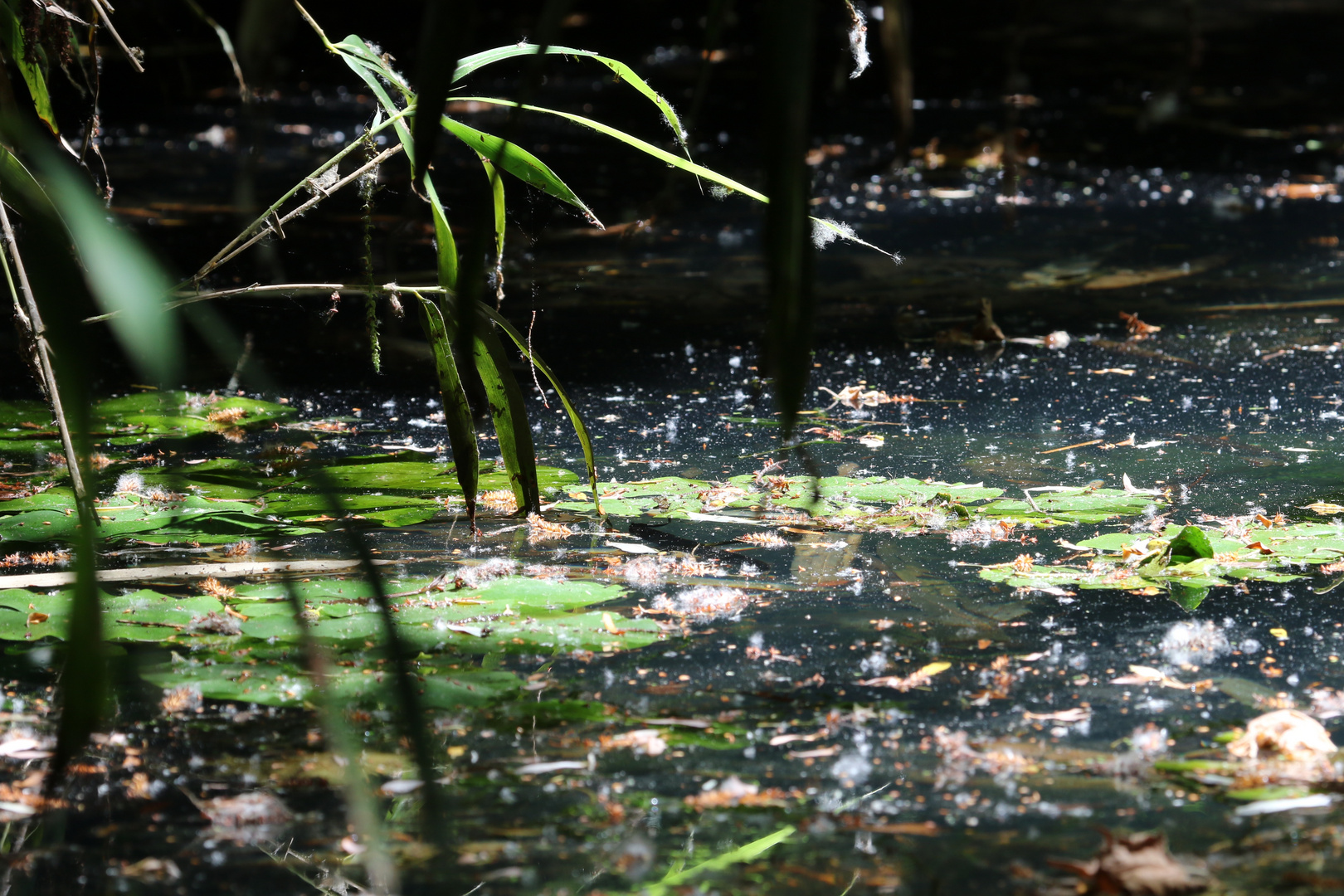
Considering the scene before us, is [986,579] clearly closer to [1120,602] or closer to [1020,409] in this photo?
[1120,602]

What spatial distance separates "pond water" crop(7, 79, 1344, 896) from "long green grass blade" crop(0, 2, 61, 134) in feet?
1.55

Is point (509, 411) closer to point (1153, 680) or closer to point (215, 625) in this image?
point (215, 625)

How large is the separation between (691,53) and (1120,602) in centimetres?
701

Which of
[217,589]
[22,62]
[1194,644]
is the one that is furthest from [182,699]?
[1194,644]

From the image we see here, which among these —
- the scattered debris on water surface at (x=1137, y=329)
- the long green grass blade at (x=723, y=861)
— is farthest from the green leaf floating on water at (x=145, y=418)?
the scattered debris on water surface at (x=1137, y=329)

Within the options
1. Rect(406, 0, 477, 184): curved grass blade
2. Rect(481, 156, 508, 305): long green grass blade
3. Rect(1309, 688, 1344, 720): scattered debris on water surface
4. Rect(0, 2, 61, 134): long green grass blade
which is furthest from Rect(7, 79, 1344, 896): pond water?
Rect(0, 2, 61, 134): long green grass blade

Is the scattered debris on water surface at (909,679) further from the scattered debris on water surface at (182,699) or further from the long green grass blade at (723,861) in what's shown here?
the scattered debris on water surface at (182,699)

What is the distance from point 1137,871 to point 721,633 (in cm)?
55

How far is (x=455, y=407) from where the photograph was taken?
1.31 metres

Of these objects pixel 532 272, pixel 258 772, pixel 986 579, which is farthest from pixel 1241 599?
pixel 532 272

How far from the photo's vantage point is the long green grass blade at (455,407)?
128 cm

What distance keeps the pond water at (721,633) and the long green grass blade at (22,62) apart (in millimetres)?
472

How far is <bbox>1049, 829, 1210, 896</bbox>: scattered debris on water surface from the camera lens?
0.88m

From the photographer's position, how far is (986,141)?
16.5 feet
